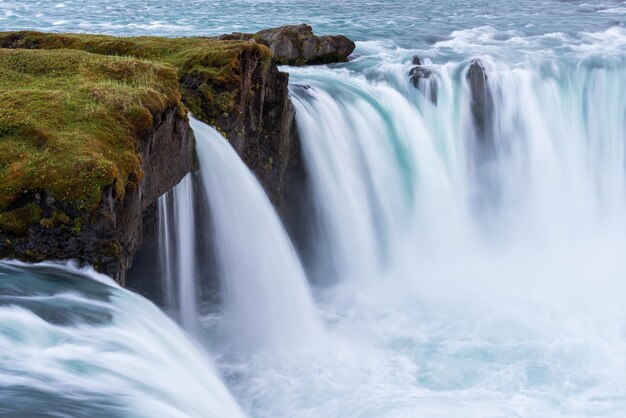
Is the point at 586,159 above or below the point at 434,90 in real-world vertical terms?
below

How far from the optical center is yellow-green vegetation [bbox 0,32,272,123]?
45.2 feet

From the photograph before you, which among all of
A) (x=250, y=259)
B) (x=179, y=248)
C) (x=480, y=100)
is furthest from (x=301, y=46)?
(x=179, y=248)

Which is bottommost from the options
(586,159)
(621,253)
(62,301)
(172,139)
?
(621,253)

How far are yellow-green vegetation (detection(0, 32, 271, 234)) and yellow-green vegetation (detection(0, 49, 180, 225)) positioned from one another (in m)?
0.01

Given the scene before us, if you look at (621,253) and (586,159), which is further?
(586,159)

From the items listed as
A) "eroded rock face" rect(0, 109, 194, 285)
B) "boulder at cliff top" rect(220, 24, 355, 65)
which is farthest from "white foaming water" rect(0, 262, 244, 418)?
"boulder at cliff top" rect(220, 24, 355, 65)

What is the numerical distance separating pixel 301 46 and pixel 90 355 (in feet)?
48.8

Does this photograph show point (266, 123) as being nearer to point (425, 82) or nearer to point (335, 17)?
point (425, 82)

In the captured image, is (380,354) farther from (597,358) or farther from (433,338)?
(597,358)

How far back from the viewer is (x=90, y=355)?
810 cm

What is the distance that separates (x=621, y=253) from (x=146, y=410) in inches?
589

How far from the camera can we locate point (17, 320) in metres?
8.15

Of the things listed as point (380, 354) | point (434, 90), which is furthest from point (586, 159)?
point (380, 354)

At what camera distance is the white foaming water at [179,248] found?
Answer: 12.8 meters
